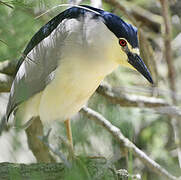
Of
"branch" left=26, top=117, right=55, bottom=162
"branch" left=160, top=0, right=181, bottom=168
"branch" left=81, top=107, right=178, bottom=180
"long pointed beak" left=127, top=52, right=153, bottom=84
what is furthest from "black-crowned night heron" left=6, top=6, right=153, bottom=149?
"branch" left=160, top=0, right=181, bottom=168

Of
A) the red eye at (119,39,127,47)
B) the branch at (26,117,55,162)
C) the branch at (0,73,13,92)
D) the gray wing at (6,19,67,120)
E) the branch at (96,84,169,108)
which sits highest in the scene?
the red eye at (119,39,127,47)

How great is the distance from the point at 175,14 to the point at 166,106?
4.01ft

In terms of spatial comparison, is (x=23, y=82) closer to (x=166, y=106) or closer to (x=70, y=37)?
(x=70, y=37)

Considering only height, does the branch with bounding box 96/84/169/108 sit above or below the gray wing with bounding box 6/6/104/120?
below

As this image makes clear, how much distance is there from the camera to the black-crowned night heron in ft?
5.94

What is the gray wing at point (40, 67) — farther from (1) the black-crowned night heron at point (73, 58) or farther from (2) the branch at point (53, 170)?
(2) the branch at point (53, 170)

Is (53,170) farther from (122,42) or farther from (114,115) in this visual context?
(122,42)

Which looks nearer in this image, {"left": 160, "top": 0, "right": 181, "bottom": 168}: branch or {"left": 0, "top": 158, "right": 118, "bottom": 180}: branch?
{"left": 0, "top": 158, "right": 118, "bottom": 180}: branch

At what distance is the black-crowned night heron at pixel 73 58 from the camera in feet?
5.94

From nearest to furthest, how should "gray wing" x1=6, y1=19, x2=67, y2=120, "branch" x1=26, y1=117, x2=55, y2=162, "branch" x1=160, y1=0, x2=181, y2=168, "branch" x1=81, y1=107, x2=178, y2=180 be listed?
"gray wing" x1=6, y1=19, x2=67, y2=120
"branch" x1=81, y1=107, x2=178, y2=180
"branch" x1=26, y1=117, x2=55, y2=162
"branch" x1=160, y1=0, x2=181, y2=168

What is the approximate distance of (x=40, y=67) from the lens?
77.3 inches

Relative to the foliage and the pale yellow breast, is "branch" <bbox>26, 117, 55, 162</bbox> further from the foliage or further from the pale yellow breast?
the pale yellow breast

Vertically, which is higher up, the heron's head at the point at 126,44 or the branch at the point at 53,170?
the heron's head at the point at 126,44

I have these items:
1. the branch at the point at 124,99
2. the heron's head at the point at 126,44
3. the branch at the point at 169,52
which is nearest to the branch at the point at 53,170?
the heron's head at the point at 126,44
